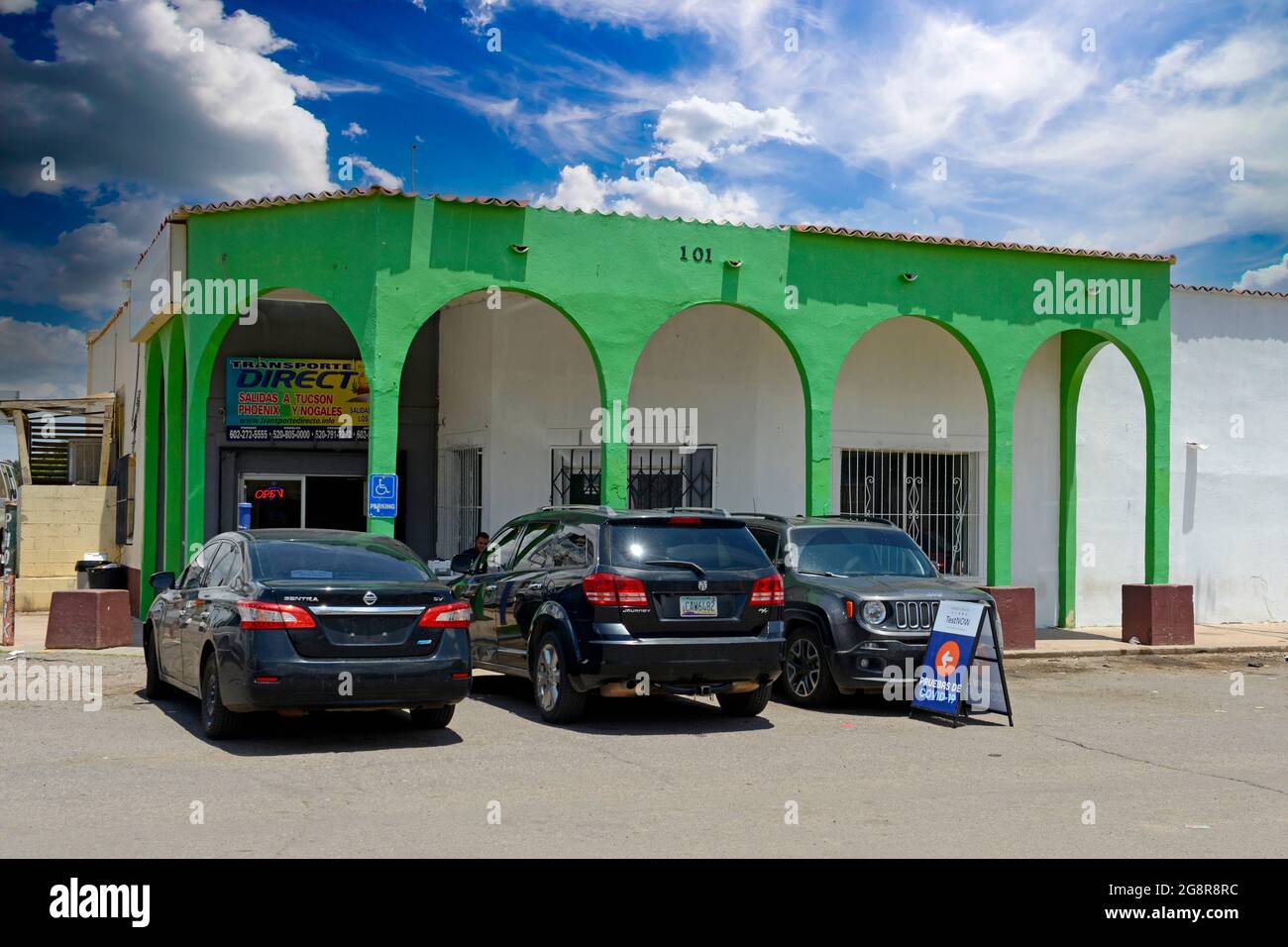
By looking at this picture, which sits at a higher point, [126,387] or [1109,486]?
[126,387]

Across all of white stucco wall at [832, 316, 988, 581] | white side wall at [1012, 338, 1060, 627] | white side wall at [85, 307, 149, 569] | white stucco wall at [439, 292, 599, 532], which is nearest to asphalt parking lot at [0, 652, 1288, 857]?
white stucco wall at [439, 292, 599, 532]

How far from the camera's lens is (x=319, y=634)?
30.0 feet

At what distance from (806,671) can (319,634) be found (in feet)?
15.8

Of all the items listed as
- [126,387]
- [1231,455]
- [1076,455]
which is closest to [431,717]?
[1076,455]

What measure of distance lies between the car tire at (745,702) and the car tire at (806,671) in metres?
0.72

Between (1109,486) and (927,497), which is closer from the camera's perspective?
(927,497)

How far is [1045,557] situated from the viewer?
19.9m

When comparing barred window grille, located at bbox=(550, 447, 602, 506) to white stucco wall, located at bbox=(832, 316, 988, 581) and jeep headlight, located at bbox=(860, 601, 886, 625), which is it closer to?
white stucco wall, located at bbox=(832, 316, 988, 581)

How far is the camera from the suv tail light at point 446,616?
374 inches

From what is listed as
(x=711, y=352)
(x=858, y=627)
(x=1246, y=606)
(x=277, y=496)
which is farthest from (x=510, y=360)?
(x=1246, y=606)

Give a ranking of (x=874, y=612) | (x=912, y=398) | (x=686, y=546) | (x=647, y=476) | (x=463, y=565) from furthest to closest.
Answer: (x=912, y=398) < (x=647, y=476) < (x=463, y=565) < (x=874, y=612) < (x=686, y=546)

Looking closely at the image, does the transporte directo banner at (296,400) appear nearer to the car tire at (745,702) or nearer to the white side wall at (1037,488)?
the white side wall at (1037,488)

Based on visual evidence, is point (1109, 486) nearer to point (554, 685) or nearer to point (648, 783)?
point (554, 685)

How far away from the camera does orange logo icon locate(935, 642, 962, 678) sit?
1125 cm
